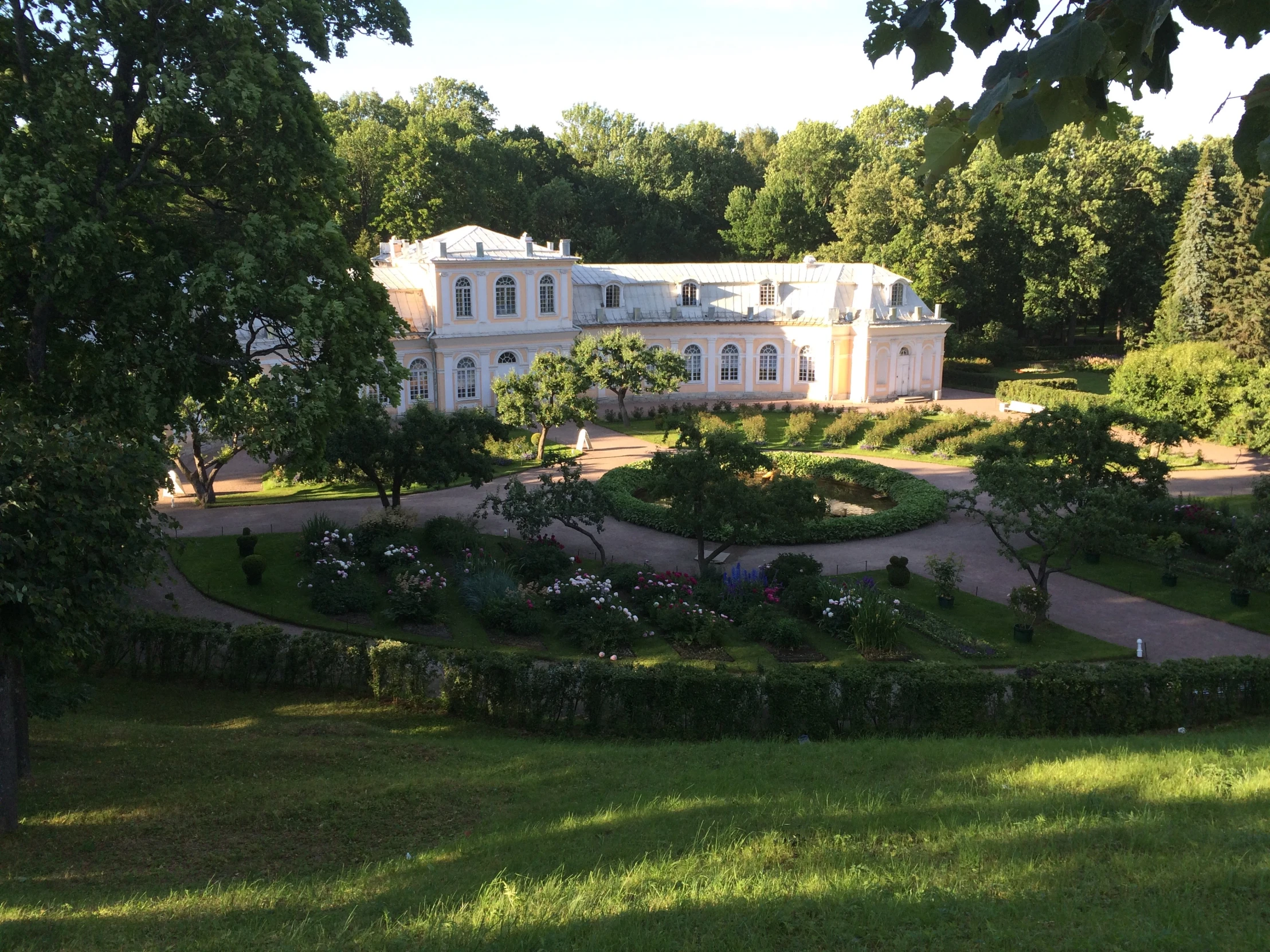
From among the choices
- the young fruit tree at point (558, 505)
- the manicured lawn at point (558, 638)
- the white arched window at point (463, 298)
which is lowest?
the manicured lawn at point (558, 638)

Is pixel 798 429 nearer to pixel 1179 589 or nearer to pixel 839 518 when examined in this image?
pixel 839 518

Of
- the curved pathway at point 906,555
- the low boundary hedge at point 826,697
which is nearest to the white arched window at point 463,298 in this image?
the curved pathway at point 906,555

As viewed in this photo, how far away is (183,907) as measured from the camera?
6.49 metres

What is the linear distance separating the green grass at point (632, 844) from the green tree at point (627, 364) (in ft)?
78.0

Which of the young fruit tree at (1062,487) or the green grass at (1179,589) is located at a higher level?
the young fruit tree at (1062,487)

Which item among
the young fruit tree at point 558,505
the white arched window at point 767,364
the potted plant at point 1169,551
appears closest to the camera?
the potted plant at point 1169,551

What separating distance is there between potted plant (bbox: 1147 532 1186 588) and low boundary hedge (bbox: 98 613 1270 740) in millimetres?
6563

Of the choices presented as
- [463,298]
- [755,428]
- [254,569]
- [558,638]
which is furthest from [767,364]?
[254,569]

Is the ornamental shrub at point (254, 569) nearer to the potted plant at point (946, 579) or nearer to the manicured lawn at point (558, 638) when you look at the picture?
the manicured lawn at point (558, 638)

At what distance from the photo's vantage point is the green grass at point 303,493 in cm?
2645

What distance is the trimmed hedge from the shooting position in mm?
38531

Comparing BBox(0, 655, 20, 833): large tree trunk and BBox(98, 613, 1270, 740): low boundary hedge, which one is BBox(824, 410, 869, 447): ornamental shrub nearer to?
BBox(98, 613, 1270, 740): low boundary hedge

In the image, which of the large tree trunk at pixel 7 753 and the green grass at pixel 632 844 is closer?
the green grass at pixel 632 844

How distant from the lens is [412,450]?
2280cm
